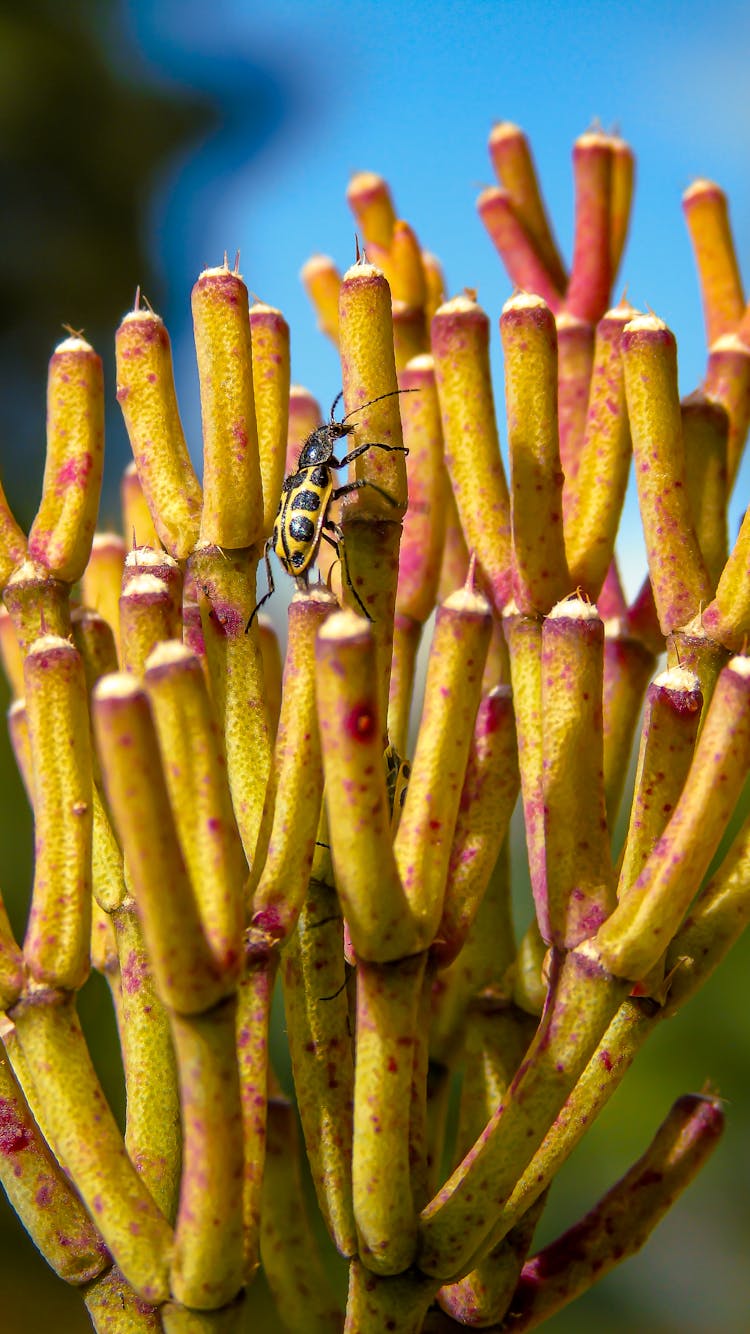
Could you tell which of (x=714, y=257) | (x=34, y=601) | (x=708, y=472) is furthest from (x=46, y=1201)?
(x=714, y=257)

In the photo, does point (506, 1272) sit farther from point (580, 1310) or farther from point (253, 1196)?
point (580, 1310)

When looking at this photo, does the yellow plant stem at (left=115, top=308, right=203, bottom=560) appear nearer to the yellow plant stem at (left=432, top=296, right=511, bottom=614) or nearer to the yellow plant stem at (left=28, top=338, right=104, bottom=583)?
the yellow plant stem at (left=28, top=338, right=104, bottom=583)

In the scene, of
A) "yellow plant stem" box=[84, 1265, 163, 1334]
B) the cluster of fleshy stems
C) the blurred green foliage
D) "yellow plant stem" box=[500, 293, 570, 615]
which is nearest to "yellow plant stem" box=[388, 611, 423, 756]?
the cluster of fleshy stems

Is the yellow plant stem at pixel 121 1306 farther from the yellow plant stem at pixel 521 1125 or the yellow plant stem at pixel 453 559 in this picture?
the yellow plant stem at pixel 453 559

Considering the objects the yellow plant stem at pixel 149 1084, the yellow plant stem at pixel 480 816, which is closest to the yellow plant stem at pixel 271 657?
the yellow plant stem at pixel 480 816

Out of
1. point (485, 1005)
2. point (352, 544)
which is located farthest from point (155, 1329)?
point (352, 544)

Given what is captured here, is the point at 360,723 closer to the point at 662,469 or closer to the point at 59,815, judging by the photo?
the point at 59,815

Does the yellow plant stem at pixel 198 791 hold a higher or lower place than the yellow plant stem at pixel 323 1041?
higher
